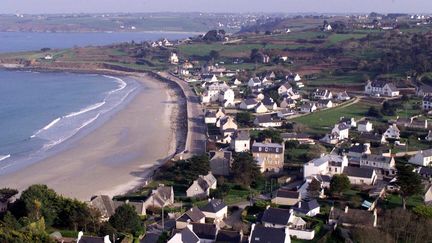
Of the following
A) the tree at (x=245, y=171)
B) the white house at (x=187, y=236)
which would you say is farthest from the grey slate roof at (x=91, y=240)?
the tree at (x=245, y=171)

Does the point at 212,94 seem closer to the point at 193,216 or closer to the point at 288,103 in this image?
the point at 288,103

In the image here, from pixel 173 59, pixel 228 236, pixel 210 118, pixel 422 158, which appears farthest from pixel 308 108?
pixel 173 59

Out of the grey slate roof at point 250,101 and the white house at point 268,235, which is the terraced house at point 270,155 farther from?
the grey slate roof at point 250,101

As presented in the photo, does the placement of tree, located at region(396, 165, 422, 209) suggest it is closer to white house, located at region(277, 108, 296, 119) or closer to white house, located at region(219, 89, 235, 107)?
white house, located at region(277, 108, 296, 119)

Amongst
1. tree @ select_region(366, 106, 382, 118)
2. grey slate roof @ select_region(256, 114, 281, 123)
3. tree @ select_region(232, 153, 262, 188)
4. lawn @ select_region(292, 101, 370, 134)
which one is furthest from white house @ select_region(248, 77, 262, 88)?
tree @ select_region(232, 153, 262, 188)

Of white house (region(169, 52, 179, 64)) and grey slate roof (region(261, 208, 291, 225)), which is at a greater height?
grey slate roof (region(261, 208, 291, 225))
